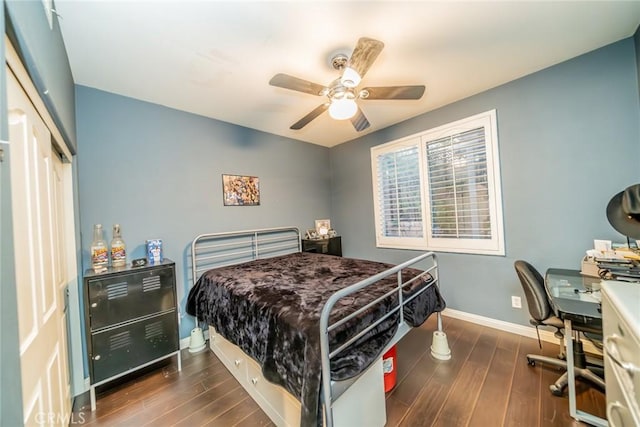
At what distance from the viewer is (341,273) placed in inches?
89.2

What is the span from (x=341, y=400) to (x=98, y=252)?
2.23m

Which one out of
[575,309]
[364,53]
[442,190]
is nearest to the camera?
[575,309]

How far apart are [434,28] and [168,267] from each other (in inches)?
114

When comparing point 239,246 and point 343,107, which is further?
point 239,246

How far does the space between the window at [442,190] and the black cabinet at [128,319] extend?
289 cm

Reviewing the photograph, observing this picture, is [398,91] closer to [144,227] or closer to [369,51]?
[369,51]

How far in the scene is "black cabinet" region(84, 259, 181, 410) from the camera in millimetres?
1791

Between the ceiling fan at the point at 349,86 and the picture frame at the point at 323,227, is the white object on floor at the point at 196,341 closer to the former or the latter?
the picture frame at the point at 323,227

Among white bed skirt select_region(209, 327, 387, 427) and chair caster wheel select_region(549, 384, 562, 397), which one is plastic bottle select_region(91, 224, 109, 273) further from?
chair caster wheel select_region(549, 384, 562, 397)

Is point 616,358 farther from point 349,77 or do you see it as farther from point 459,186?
point 459,186

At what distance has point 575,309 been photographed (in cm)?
139

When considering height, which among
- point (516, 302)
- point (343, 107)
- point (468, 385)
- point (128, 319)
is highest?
point (343, 107)

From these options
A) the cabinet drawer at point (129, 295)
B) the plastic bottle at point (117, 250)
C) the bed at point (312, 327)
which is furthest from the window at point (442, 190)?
the plastic bottle at point (117, 250)

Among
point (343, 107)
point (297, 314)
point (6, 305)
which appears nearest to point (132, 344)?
point (297, 314)
